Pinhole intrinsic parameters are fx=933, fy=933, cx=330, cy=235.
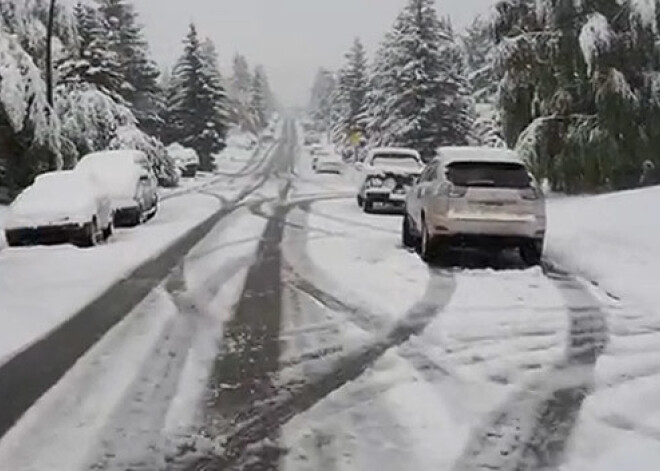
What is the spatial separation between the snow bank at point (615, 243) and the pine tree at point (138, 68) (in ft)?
128

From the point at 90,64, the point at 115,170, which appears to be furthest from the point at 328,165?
the point at 115,170

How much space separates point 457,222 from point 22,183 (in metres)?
16.1

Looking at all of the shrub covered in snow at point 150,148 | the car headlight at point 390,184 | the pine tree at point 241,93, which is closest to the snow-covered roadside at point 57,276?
the car headlight at point 390,184

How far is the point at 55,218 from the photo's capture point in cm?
1587

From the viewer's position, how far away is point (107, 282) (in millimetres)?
11992

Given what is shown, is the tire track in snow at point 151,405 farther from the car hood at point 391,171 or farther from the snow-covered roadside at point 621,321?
the car hood at point 391,171

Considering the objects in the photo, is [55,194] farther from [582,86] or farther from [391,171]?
[582,86]

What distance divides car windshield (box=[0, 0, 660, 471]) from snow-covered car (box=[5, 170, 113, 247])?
5 centimetres

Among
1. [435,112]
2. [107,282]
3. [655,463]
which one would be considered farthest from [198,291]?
[435,112]

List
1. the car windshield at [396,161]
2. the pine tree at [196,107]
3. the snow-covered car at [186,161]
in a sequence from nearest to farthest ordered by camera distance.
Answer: the car windshield at [396,161], the snow-covered car at [186,161], the pine tree at [196,107]

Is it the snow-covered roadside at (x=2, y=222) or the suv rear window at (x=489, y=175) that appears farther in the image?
the snow-covered roadside at (x=2, y=222)

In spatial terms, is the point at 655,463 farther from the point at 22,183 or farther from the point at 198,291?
the point at 22,183

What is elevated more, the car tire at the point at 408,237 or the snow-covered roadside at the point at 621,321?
the snow-covered roadside at the point at 621,321

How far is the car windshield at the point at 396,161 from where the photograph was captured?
993 inches
